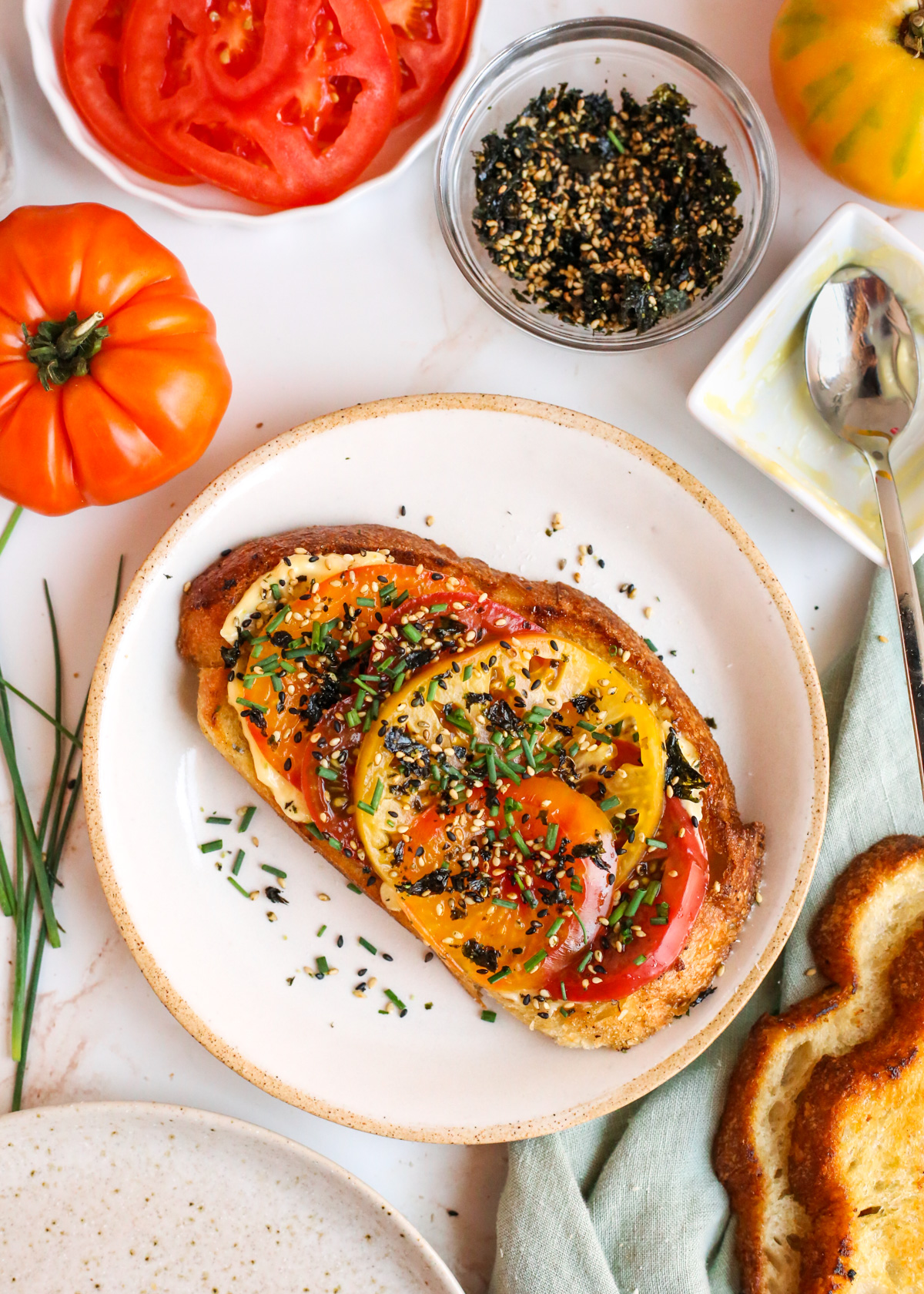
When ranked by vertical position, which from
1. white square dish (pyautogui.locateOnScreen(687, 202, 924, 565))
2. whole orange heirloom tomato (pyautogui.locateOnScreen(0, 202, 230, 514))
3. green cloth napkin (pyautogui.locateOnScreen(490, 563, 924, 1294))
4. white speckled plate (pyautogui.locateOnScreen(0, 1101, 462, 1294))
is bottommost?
white speckled plate (pyautogui.locateOnScreen(0, 1101, 462, 1294))

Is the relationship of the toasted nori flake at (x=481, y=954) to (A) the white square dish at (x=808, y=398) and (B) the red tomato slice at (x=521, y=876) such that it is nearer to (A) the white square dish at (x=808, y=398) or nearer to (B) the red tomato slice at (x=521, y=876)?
(B) the red tomato slice at (x=521, y=876)

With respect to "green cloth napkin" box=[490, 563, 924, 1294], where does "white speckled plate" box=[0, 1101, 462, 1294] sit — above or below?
below

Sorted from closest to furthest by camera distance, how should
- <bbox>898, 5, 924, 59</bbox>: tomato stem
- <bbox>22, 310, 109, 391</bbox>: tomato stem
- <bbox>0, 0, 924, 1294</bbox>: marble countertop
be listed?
<bbox>22, 310, 109, 391</bbox>: tomato stem → <bbox>898, 5, 924, 59</bbox>: tomato stem → <bbox>0, 0, 924, 1294</bbox>: marble countertop

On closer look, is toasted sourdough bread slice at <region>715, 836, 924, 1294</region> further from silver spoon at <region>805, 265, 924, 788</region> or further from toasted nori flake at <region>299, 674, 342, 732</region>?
toasted nori flake at <region>299, 674, 342, 732</region>

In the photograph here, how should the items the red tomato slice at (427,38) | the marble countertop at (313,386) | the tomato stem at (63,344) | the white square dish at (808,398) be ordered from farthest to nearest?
the marble countertop at (313,386)
the white square dish at (808,398)
the red tomato slice at (427,38)
the tomato stem at (63,344)

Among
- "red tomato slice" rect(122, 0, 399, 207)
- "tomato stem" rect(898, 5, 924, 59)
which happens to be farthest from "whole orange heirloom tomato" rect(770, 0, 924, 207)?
"red tomato slice" rect(122, 0, 399, 207)

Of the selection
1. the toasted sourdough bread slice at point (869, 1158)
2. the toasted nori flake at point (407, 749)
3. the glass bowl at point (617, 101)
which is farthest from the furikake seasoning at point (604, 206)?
the toasted sourdough bread slice at point (869, 1158)

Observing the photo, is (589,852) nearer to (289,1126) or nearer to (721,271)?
(289,1126)
